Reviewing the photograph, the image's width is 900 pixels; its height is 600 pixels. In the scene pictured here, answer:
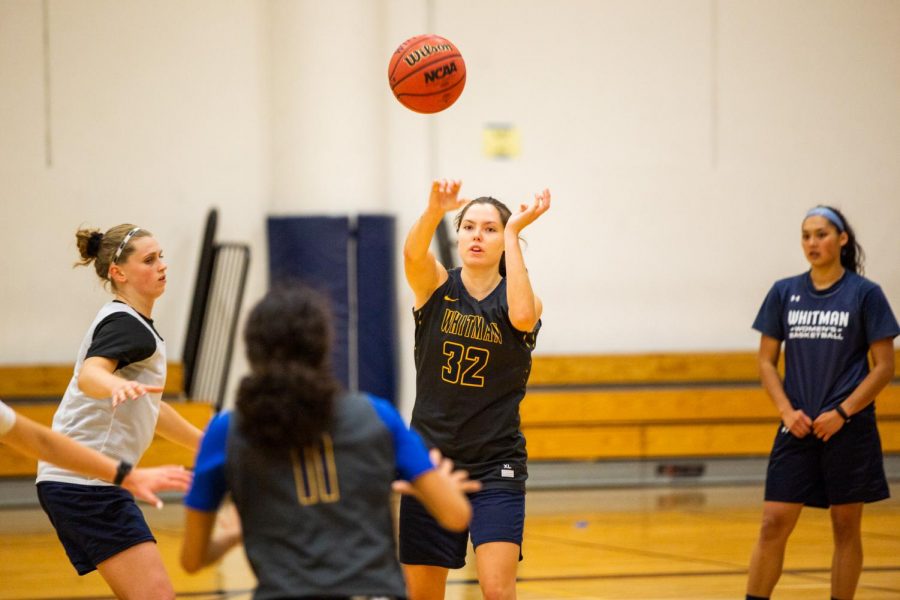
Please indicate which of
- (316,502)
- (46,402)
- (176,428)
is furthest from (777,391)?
(46,402)

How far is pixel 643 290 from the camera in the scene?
32.2ft

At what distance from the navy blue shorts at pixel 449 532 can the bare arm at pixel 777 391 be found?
159 cm

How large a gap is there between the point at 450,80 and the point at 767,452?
5654 millimetres

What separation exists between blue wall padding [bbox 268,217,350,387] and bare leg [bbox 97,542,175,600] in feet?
17.9

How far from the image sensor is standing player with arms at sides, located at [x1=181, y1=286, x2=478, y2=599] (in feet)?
7.27

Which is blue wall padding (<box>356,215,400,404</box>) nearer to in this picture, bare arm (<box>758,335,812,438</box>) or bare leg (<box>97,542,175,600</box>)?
bare arm (<box>758,335,812,438</box>)

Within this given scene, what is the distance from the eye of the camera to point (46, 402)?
890 cm

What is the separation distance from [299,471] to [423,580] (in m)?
1.68

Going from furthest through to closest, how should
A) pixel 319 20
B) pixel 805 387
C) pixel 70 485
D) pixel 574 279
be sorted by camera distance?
pixel 574 279 < pixel 319 20 < pixel 805 387 < pixel 70 485

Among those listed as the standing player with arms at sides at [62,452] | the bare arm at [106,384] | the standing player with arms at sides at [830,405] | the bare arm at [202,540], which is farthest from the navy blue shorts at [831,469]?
the bare arm at [202,540]

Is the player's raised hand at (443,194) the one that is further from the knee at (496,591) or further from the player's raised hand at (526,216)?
the knee at (496,591)

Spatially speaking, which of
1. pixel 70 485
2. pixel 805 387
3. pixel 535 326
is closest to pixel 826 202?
pixel 805 387

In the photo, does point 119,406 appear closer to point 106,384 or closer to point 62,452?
point 106,384

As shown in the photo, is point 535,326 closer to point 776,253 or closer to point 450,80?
point 450,80
